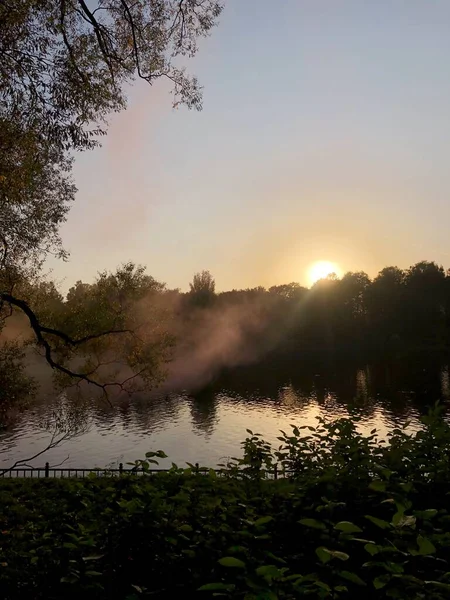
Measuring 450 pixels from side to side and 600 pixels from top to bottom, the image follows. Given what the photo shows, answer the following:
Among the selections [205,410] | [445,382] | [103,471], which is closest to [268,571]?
[103,471]

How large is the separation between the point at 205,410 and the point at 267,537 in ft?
162

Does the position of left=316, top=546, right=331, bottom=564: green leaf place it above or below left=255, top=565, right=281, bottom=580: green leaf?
above

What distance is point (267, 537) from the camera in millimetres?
3248

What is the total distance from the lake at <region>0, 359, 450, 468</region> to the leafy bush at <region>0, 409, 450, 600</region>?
17.2 metres

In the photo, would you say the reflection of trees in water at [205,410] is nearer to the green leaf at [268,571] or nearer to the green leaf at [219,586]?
the green leaf at [219,586]

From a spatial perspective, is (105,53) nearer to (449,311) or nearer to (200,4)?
(200,4)

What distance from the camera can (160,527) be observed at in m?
3.93

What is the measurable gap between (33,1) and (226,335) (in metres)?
91.9

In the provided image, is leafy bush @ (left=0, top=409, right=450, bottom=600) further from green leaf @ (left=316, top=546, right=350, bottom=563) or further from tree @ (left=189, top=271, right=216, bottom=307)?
tree @ (left=189, top=271, right=216, bottom=307)

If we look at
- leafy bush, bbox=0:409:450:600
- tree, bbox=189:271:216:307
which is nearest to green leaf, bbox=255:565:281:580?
leafy bush, bbox=0:409:450:600

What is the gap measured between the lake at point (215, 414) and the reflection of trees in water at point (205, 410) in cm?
9

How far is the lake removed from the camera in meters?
35.5

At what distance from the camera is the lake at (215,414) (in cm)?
3547

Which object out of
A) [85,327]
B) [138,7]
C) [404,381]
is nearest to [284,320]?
[404,381]
